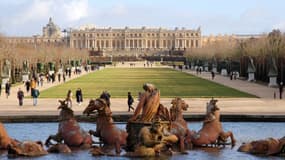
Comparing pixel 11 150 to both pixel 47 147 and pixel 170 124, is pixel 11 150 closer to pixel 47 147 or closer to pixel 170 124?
pixel 47 147

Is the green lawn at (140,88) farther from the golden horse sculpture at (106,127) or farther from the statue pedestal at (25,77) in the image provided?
the golden horse sculpture at (106,127)

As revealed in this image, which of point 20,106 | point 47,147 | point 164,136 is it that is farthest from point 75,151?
point 20,106

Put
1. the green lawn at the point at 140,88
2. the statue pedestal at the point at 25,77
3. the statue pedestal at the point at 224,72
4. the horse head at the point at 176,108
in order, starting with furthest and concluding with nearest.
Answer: the statue pedestal at the point at 224,72
the statue pedestal at the point at 25,77
the green lawn at the point at 140,88
the horse head at the point at 176,108

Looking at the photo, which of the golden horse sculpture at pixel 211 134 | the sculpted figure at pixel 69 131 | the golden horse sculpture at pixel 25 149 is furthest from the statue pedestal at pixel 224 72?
the golden horse sculpture at pixel 25 149

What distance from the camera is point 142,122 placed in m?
18.4

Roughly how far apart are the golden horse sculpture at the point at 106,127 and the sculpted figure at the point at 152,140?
3.09ft

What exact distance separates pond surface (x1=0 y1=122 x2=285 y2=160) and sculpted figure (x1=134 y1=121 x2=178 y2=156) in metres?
0.50

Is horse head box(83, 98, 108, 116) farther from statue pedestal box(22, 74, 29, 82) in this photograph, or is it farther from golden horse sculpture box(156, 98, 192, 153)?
statue pedestal box(22, 74, 29, 82)

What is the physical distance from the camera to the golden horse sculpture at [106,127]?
18.7 meters

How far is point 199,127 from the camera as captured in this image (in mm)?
25406

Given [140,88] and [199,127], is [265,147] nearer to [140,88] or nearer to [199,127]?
[199,127]

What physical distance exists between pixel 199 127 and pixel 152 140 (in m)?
7.80

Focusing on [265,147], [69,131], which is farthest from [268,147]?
[69,131]

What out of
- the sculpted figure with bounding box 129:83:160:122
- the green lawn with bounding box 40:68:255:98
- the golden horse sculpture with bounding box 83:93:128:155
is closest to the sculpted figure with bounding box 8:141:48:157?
the golden horse sculpture with bounding box 83:93:128:155
